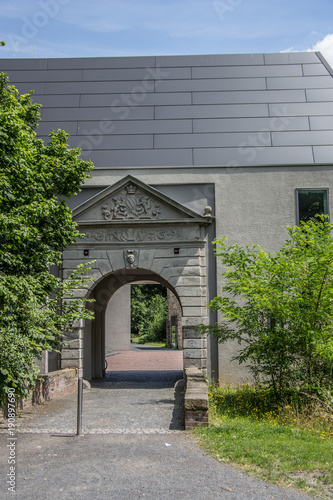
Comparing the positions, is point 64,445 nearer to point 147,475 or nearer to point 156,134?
point 147,475

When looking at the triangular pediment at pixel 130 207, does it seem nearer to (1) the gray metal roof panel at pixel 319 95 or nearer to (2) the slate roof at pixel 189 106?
(2) the slate roof at pixel 189 106

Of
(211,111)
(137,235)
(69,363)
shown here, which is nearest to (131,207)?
(137,235)

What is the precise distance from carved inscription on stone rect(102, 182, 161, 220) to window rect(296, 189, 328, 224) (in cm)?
399

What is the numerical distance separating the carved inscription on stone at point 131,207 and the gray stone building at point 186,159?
1.1 inches

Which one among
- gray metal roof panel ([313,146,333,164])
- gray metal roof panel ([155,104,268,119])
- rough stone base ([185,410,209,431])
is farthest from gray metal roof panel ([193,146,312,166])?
rough stone base ([185,410,209,431])

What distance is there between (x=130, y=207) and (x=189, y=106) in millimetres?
4086

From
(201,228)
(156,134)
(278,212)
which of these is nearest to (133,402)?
(201,228)

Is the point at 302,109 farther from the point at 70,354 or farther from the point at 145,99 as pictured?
the point at 70,354

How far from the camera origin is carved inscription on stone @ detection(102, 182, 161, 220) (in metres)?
13.9

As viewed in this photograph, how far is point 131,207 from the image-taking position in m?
13.9

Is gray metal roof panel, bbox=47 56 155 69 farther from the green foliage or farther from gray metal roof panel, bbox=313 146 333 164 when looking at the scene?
the green foliage

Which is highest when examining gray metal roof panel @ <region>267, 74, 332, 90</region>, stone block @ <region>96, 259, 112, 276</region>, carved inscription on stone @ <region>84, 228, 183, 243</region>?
gray metal roof panel @ <region>267, 74, 332, 90</region>

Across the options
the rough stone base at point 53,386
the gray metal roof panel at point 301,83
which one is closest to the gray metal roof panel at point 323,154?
the gray metal roof panel at point 301,83

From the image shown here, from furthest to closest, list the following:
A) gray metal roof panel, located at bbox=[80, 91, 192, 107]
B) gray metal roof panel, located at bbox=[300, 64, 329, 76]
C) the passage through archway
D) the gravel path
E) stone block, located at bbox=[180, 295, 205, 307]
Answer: gray metal roof panel, located at bbox=[300, 64, 329, 76] → the passage through archway → gray metal roof panel, located at bbox=[80, 91, 192, 107] → stone block, located at bbox=[180, 295, 205, 307] → the gravel path
